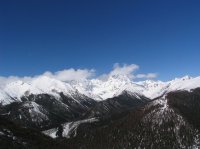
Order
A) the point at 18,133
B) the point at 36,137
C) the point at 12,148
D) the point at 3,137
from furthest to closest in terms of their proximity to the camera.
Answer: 1. the point at 36,137
2. the point at 18,133
3. the point at 3,137
4. the point at 12,148

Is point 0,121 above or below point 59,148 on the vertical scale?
above

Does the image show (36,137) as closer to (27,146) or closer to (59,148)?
(59,148)

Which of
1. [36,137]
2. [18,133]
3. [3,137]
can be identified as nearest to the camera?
[3,137]

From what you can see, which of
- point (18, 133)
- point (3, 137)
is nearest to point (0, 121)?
point (18, 133)

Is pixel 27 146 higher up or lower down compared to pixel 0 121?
lower down

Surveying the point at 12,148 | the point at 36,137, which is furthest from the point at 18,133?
the point at 12,148

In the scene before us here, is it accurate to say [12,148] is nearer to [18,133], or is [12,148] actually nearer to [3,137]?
[3,137]

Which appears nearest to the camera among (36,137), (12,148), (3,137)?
(12,148)

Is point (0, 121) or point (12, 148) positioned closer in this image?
point (12, 148)

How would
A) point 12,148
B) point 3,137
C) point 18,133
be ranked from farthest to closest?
point 18,133
point 3,137
point 12,148
